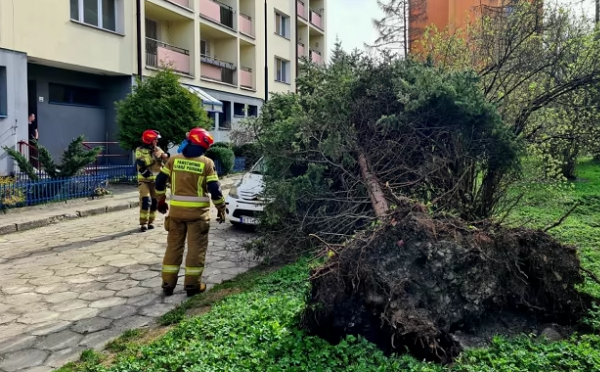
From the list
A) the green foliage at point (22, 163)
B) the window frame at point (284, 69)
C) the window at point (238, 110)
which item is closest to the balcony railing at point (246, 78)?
the window at point (238, 110)

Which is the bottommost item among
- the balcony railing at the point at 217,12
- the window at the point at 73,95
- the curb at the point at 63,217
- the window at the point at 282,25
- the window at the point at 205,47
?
the curb at the point at 63,217

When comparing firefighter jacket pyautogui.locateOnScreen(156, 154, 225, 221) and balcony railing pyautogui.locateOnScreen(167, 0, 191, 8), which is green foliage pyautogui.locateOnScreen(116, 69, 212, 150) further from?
firefighter jacket pyautogui.locateOnScreen(156, 154, 225, 221)

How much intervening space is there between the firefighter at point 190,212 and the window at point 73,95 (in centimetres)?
1347

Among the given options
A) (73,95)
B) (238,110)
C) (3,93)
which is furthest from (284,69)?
(3,93)

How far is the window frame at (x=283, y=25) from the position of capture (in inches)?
1191

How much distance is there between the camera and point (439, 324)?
3.39 meters

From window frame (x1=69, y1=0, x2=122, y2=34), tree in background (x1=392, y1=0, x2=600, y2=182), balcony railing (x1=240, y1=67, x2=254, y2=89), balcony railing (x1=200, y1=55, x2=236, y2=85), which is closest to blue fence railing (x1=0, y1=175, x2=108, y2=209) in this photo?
window frame (x1=69, y1=0, x2=122, y2=34)

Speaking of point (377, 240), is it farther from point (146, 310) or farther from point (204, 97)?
point (204, 97)

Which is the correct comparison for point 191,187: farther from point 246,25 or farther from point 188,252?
point 246,25

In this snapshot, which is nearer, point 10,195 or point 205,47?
point 10,195

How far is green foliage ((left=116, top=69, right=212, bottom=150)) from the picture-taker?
48.8 ft

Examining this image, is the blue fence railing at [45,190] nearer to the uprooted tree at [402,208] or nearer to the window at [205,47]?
the uprooted tree at [402,208]

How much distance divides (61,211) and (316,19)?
94.8 feet

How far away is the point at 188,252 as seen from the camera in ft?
17.9
